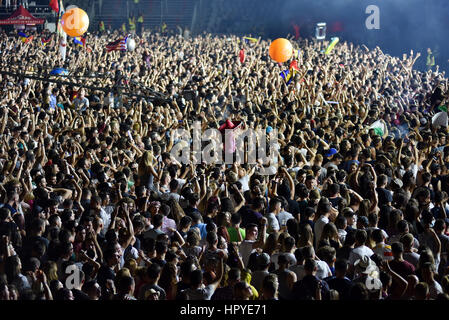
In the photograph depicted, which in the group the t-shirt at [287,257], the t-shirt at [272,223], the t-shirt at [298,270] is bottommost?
the t-shirt at [298,270]

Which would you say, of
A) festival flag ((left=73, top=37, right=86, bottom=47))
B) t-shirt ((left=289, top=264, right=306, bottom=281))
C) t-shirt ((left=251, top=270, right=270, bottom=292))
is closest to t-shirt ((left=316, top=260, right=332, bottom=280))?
t-shirt ((left=289, top=264, right=306, bottom=281))

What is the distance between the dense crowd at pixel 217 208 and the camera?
4.99m

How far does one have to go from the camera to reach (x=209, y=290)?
191 inches

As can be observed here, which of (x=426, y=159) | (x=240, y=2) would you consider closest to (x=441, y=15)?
(x=240, y=2)

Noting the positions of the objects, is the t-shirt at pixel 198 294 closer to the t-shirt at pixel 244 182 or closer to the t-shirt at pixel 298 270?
the t-shirt at pixel 298 270

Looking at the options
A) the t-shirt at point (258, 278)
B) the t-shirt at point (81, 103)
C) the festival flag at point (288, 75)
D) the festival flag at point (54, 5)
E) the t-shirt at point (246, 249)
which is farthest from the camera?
the festival flag at point (54, 5)

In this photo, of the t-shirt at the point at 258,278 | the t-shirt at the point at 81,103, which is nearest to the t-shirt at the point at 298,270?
the t-shirt at the point at 258,278

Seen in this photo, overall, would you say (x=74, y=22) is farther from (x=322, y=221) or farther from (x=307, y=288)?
(x=307, y=288)

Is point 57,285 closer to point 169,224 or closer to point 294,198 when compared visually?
point 169,224

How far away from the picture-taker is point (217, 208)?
6.71m

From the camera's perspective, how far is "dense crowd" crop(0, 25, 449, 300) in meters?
4.99

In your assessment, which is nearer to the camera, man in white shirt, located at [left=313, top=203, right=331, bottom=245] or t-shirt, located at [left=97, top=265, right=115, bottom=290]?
t-shirt, located at [left=97, top=265, right=115, bottom=290]

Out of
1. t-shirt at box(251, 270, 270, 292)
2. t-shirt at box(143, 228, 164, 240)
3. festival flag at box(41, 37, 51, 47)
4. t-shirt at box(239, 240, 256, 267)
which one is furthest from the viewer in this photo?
festival flag at box(41, 37, 51, 47)

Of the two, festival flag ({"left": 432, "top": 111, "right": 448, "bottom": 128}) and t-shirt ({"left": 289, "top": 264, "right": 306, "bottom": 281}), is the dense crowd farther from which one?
festival flag ({"left": 432, "top": 111, "right": 448, "bottom": 128})
